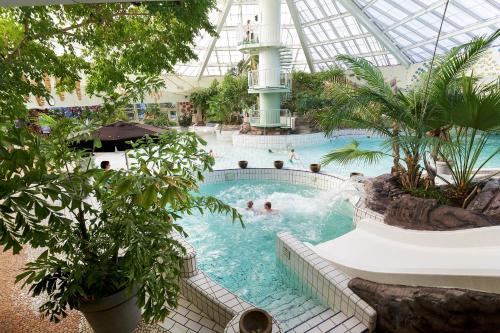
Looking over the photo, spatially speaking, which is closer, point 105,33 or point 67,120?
point 67,120

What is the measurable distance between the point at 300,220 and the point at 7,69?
18.8 feet

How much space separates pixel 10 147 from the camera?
185cm

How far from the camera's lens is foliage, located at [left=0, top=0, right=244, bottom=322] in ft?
5.62

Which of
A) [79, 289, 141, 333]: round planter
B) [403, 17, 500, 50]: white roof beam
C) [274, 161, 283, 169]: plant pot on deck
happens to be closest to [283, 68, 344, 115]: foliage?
[403, 17, 500, 50]: white roof beam

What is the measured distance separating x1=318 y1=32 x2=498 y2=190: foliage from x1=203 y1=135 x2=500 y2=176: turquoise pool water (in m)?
4.08

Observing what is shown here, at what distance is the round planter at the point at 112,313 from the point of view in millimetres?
2418

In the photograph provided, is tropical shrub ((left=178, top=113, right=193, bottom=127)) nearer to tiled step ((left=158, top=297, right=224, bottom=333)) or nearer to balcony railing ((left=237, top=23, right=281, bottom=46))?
balcony railing ((left=237, top=23, right=281, bottom=46))

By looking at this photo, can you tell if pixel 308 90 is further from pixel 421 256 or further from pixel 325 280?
pixel 325 280

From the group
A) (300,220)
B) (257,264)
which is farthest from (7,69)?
(300,220)

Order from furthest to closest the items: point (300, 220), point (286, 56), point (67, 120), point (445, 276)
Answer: point (286, 56)
point (300, 220)
point (445, 276)
point (67, 120)

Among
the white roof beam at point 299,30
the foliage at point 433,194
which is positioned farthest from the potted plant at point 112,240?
the white roof beam at point 299,30

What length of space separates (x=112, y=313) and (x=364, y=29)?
21.0m

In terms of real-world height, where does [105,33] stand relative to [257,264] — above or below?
above

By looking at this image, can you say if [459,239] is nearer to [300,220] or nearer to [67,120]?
[300,220]
